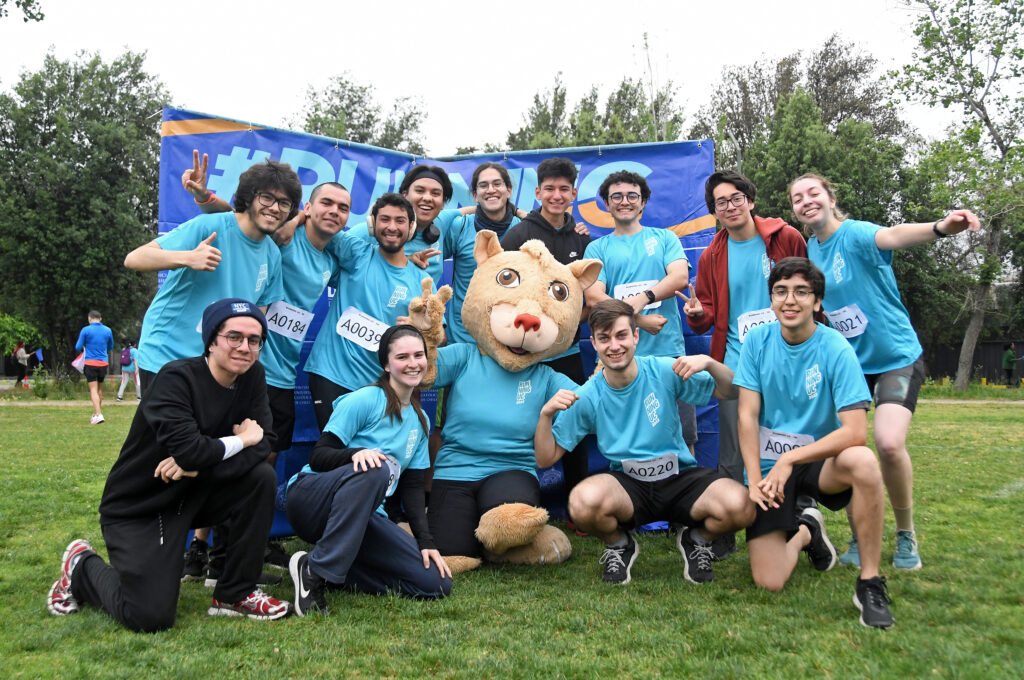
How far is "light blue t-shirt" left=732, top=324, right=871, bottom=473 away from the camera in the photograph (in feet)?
11.3

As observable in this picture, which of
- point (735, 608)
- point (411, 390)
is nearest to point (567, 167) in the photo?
point (411, 390)

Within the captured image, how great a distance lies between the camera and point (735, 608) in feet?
10.7

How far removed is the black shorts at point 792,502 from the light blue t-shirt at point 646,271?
1359mm

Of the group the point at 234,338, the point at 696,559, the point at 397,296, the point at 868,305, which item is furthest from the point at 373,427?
the point at 868,305

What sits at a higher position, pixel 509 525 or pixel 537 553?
pixel 509 525

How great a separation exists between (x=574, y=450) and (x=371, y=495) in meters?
1.92

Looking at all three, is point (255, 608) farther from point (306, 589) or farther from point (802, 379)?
point (802, 379)

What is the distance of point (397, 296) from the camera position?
4.48 meters

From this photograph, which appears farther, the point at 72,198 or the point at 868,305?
the point at 72,198

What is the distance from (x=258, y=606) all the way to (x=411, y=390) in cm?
131

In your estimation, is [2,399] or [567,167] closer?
[567,167]

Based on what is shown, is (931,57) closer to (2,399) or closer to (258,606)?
(258,606)

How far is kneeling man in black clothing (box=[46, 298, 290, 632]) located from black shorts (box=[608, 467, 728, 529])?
1.83 metres

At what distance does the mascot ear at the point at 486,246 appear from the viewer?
458 centimetres
